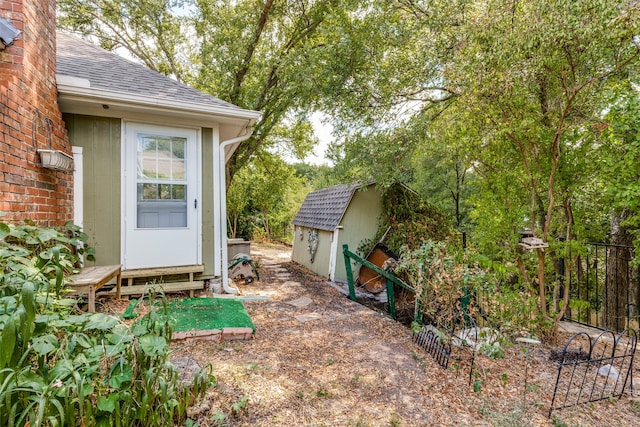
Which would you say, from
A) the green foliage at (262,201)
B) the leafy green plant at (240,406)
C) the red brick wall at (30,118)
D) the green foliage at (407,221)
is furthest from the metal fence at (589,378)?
the green foliage at (262,201)

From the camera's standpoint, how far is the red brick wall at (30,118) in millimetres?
2887

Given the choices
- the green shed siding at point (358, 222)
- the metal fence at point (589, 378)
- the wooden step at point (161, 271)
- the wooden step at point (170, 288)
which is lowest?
the metal fence at point (589, 378)

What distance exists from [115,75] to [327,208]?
5536 millimetres

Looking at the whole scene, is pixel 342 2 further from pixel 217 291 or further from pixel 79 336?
pixel 79 336

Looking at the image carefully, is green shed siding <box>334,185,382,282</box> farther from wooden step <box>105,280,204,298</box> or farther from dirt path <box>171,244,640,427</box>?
wooden step <box>105,280,204,298</box>

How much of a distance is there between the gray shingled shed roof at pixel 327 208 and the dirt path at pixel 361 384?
12.6 feet

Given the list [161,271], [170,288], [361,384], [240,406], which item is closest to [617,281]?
[361,384]

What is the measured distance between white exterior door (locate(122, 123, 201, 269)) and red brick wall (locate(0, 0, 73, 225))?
80cm

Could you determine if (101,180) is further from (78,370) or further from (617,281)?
(617,281)

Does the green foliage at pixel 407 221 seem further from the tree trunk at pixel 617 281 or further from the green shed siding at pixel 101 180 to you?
the green shed siding at pixel 101 180

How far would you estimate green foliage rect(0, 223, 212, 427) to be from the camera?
138 centimetres

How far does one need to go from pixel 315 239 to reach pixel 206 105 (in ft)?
16.5

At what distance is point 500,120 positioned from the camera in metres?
4.16

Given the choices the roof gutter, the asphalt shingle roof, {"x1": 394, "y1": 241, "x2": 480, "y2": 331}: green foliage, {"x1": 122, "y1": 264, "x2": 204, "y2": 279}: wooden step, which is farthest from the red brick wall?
{"x1": 394, "y1": 241, "x2": 480, "y2": 331}: green foliage
